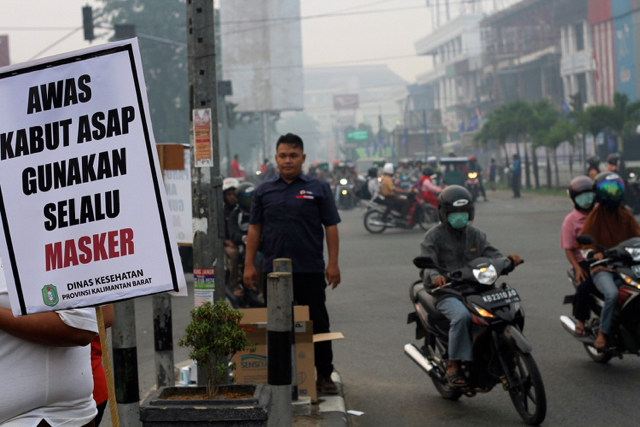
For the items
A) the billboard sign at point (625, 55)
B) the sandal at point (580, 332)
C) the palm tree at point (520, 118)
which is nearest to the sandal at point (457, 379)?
the sandal at point (580, 332)

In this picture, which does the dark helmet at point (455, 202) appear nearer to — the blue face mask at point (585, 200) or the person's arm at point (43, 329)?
the blue face mask at point (585, 200)

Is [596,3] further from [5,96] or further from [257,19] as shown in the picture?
[5,96]

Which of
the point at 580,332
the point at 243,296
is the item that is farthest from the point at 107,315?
the point at 243,296

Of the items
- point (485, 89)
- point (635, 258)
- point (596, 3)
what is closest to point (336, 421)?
point (635, 258)

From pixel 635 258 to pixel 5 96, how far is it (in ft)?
16.0

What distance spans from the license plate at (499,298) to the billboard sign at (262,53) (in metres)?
62.2

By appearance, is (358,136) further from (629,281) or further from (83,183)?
(83,183)

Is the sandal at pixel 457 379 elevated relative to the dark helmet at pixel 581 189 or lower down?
lower down

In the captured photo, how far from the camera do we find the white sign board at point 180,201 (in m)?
10.4

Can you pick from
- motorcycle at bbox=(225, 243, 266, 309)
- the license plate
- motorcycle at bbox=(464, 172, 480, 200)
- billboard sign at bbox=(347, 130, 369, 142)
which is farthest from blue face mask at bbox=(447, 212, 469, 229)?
billboard sign at bbox=(347, 130, 369, 142)

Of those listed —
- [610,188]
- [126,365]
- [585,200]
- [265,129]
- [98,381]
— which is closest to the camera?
[98,381]

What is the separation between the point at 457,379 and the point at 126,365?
246 cm

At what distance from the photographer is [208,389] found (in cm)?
408

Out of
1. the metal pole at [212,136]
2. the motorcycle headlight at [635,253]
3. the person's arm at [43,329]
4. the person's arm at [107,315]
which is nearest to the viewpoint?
the person's arm at [43,329]
